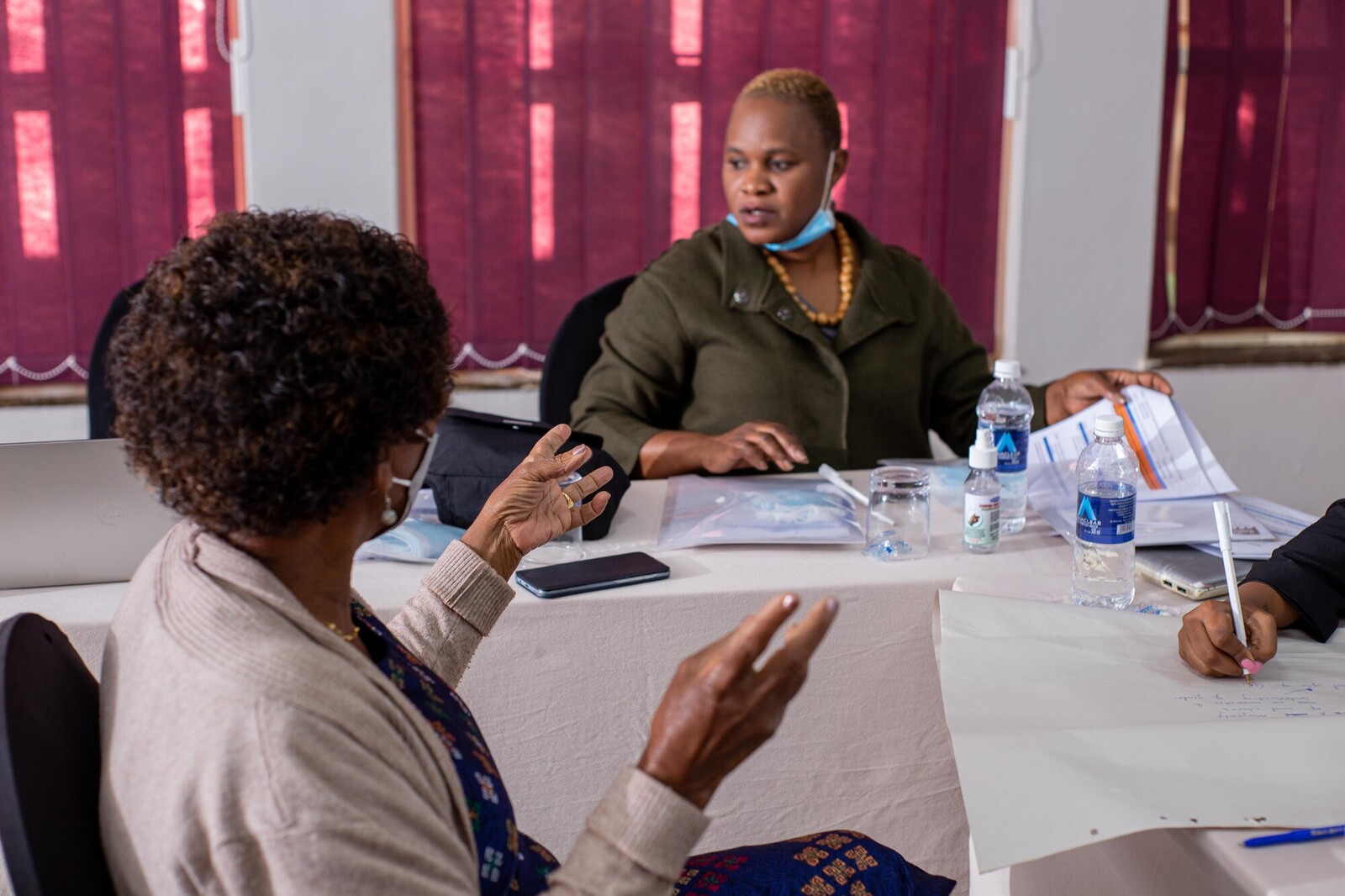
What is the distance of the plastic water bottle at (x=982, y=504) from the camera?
4.88 feet

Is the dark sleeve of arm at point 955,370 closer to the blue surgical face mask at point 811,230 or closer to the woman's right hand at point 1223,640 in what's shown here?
the blue surgical face mask at point 811,230

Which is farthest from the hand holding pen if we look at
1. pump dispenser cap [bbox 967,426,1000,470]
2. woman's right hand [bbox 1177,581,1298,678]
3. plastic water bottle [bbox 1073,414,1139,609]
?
pump dispenser cap [bbox 967,426,1000,470]

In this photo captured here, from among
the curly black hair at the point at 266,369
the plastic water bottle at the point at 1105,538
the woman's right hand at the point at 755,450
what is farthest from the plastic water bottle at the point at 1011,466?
the curly black hair at the point at 266,369

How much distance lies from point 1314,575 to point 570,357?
1.33 metres

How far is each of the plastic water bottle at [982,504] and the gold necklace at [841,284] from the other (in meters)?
0.64

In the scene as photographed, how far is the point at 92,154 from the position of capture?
2717 mm

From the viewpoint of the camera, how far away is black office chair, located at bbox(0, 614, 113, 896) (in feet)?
2.01

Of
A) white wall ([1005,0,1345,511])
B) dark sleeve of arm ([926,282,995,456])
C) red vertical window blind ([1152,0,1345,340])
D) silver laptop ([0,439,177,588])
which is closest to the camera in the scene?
silver laptop ([0,439,177,588])

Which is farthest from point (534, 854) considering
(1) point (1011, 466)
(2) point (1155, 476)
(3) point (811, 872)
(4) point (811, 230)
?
(4) point (811, 230)

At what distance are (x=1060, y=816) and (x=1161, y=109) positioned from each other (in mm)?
2756

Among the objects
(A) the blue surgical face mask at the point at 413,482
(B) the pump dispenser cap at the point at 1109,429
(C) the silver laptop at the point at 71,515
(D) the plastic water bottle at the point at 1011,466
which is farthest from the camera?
(D) the plastic water bottle at the point at 1011,466

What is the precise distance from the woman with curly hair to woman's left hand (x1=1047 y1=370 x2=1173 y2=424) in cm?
128

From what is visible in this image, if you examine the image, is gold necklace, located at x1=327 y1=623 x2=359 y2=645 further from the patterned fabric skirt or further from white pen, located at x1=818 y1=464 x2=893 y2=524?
white pen, located at x1=818 y1=464 x2=893 y2=524

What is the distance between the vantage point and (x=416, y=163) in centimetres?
284
